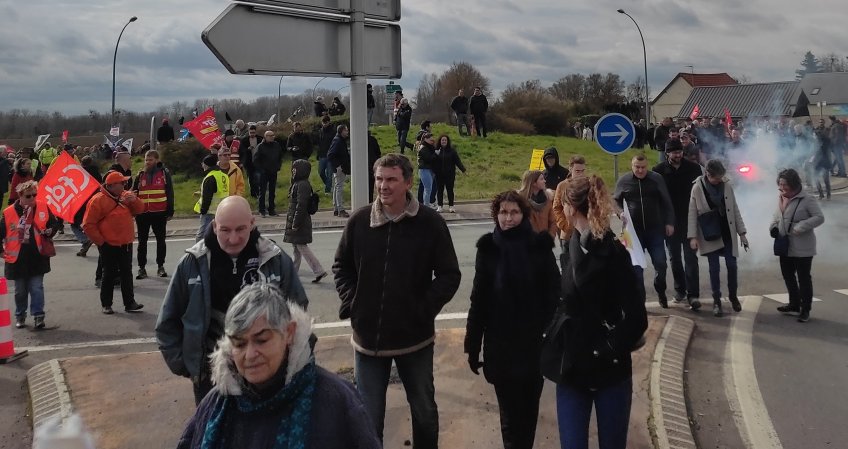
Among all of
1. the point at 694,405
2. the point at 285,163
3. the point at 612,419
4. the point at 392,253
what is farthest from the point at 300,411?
→ the point at 285,163

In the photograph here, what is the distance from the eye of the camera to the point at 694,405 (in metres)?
5.21

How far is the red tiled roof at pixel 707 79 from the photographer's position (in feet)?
309

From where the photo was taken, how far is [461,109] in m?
29.5

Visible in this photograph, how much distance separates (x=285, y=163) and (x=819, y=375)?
68.6ft

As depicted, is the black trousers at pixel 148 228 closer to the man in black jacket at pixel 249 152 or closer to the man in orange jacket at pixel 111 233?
the man in orange jacket at pixel 111 233

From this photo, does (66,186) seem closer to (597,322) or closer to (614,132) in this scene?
(597,322)

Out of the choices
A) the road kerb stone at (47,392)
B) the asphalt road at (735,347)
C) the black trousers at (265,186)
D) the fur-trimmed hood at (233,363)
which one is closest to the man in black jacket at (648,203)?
the asphalt road at (735,347)

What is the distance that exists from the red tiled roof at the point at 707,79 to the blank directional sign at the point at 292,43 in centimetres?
9748

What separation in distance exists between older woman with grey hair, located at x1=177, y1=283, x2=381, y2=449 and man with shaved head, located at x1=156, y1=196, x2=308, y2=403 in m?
1.25

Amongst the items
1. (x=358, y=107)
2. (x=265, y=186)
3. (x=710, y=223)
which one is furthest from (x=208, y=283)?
(x=265, y=186)

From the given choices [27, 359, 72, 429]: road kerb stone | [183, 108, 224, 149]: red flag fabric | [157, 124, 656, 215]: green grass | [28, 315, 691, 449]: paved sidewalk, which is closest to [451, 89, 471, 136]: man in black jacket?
[157, 124, 656, 215]: green grass

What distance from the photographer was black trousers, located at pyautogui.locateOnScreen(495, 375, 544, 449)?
3.90 m

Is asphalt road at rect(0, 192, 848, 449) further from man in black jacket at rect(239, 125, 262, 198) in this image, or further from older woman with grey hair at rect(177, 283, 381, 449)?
man in black jacket at rect(239, 125, 262, 198)

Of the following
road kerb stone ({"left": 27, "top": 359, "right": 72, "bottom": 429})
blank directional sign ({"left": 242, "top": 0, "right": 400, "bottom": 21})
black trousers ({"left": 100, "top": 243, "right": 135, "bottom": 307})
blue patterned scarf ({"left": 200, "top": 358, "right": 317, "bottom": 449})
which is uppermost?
blank directional sign ({"left": 242, "top": 0, "right": 400, "bottom": 21})
